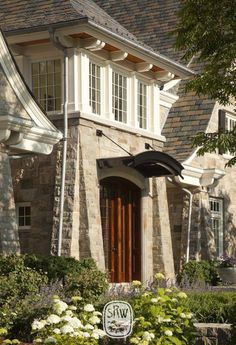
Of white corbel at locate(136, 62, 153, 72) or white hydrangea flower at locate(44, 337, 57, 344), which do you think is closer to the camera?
white hydrangea flower at locate(44, 337, 57, 344)

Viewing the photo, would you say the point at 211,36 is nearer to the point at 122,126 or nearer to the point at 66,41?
the point at 66,41

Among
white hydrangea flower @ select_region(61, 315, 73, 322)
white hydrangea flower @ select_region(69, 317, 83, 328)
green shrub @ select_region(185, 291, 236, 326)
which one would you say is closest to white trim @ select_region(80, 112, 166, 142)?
green shrub @ select_region(185, 291, 236, 326)

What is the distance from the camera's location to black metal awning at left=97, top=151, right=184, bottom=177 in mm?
18984

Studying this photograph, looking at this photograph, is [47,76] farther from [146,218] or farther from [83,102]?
[146,218]

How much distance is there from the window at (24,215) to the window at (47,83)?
7.62ft

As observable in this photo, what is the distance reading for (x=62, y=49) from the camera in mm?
18328

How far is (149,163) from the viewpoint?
19.8 m

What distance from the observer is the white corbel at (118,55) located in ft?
63.6

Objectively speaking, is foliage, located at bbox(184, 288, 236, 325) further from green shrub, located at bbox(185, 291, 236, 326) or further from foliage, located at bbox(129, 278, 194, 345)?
foliage, located at bbox(129, 278, 194, 345)

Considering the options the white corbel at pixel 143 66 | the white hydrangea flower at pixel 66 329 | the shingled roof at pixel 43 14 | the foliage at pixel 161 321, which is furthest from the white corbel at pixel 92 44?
the white hydrangea flower at pixel 66 329

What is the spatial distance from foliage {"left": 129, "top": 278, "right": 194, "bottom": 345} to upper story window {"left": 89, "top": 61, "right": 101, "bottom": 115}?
10.1 meters

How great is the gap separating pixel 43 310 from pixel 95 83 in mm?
9959

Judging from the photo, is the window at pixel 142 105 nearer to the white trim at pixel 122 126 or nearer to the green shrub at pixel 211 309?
the white trim at pixel 122 126

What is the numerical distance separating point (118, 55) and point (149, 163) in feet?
8.85
